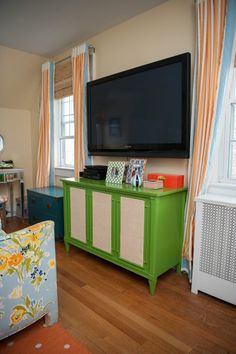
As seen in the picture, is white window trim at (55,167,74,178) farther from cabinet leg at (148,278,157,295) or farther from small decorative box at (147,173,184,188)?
cabinet leg at (148,278,157,295)

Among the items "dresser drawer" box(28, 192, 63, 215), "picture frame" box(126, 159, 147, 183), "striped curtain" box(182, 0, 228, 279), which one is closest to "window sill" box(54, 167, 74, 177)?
"dresser drawer" box(28, 192, 63, 215)

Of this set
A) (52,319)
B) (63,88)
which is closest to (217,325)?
(52,319)

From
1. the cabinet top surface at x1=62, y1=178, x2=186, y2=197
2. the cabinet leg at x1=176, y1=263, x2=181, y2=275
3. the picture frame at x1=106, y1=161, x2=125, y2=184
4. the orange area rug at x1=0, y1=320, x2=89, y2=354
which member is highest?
the picture frame at x1=106, y1=161, x2=125, y2=184

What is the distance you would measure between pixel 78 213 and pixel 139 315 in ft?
4.12

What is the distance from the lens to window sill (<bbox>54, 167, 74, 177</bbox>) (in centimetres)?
373

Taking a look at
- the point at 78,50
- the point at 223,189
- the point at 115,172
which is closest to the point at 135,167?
the point at 115,172

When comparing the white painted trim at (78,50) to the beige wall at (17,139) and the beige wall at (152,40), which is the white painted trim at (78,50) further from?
the beige wall at (17,139)

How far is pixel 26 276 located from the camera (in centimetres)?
143

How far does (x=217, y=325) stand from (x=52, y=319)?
1.15 m

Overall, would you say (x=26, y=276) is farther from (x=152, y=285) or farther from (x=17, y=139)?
(x=17, y=139)

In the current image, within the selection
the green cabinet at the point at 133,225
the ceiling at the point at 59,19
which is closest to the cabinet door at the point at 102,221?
the green cabinet at the point at 133,225

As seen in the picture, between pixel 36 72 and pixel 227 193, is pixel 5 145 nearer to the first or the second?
pixel 36 72

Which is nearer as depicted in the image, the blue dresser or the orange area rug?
the orange area rug

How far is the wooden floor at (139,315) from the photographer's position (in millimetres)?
1512
